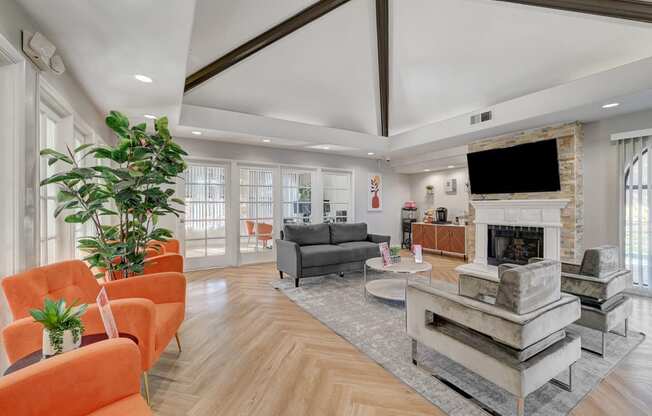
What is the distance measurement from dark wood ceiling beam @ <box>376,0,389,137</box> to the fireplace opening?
2.92 m

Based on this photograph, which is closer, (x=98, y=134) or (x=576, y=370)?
(x=576, y=370)

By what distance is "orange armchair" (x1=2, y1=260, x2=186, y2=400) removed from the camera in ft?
4.43

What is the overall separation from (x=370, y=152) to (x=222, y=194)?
131 inches

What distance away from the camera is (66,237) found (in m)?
2.69

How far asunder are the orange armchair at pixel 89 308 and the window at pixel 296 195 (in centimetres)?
404

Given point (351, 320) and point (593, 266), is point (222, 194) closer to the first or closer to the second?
point (351, 320)

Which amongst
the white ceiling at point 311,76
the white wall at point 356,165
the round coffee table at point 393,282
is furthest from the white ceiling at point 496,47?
the round coffee table at point 393,282

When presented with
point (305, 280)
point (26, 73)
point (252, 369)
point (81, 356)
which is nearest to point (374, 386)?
point (252, 369)

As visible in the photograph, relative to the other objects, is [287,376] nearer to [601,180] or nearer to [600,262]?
[600,262]

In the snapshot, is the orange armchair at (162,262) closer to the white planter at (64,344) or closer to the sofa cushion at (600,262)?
the white planter at (64,344)

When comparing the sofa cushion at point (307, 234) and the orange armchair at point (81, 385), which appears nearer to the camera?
the orange armchair at point (81, 385)

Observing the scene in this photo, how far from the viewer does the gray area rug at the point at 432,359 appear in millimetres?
1690

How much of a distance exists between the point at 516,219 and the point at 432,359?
3.53m

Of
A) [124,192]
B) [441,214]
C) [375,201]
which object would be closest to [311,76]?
[124,192]
